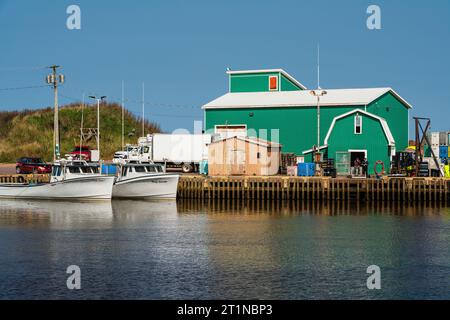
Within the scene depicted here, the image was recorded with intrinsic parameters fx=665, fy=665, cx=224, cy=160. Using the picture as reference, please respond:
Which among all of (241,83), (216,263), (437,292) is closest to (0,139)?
(241,83)

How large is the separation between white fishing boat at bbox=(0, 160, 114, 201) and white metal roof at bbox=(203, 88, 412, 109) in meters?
21.2

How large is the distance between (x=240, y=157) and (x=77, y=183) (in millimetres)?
14023

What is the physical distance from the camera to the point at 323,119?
201 feet

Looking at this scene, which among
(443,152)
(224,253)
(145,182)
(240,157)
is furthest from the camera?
(443,152)

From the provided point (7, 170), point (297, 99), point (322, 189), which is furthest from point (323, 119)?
point (7, 170)

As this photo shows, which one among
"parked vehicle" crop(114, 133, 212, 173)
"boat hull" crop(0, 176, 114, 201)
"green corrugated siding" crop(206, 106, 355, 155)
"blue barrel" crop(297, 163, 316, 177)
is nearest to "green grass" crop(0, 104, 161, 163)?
"parked vehicle" crop(114, 133, 212, 173)

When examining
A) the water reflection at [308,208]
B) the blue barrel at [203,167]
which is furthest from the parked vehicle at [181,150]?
the water reflection at [308,208]

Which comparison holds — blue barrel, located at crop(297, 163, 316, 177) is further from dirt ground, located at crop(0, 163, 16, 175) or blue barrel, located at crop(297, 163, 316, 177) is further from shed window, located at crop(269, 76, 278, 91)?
dirt ground, located at crop(0, 163, 16, 175)

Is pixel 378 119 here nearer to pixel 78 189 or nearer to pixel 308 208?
pixel 308 208

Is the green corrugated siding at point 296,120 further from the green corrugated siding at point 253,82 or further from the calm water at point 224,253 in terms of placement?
the calm water at point 224,253

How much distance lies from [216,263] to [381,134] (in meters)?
34.0

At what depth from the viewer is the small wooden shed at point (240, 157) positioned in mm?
53875

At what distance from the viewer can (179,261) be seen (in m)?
23.4
